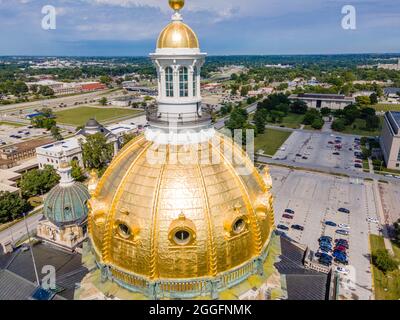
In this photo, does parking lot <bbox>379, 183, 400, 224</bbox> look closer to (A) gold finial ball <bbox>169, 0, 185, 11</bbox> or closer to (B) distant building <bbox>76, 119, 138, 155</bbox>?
(A) gold finial ball <bbox>169, 0, 185, 11</bbox>

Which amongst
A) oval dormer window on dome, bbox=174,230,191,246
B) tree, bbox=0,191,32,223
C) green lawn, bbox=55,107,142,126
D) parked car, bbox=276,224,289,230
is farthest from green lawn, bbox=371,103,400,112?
oval dormer window on dome, bbox=174,230,191,246

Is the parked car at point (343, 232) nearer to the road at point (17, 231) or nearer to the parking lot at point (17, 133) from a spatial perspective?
the road at point (17, 231)

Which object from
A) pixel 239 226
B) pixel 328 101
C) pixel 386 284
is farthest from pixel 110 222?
pixel 328 101

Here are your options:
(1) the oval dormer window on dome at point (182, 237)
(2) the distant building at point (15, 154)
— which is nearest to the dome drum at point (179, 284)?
(1) the oval dormer window on dome at point (182, 237)

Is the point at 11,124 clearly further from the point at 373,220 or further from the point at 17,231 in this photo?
the point at 373,220
